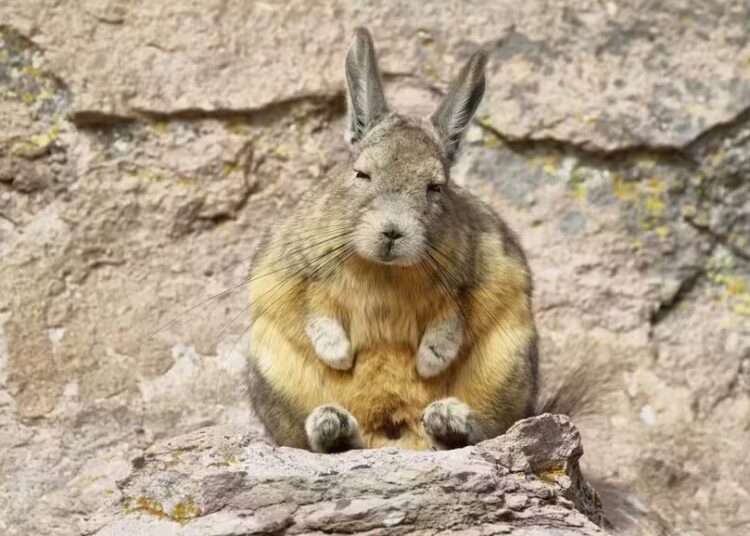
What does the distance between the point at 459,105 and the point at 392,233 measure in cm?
73

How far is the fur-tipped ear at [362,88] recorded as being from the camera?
474cm

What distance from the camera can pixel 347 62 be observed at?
15.7 ft

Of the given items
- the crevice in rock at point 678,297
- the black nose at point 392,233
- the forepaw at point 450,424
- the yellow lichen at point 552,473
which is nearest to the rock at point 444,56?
the crevice in rock at point 678,297

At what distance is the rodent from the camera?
4.62 m

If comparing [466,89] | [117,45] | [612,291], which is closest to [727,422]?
[612,291]

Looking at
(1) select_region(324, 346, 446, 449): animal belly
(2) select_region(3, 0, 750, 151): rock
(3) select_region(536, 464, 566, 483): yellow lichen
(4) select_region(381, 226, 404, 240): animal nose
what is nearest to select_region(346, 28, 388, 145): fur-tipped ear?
(4) select_region(381, 226, 404, 240): animal nose

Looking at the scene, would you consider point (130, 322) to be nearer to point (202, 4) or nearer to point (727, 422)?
point (202, 4)

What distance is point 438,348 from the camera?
463cm

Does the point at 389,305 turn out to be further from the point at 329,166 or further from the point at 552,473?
the point at 329,166

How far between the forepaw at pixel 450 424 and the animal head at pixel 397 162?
0.51 m

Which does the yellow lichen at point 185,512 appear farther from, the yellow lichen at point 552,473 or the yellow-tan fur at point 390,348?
the yellow lichen at point 552,473

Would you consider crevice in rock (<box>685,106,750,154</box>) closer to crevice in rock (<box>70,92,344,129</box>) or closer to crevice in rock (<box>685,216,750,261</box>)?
crevice in rock (<box>685,216,750,261</box>)

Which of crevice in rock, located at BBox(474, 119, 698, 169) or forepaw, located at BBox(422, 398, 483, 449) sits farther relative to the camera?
crevice in rock, located at BBox(474, 119, 698, 169)

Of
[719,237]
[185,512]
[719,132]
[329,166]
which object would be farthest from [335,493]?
[719,132]
